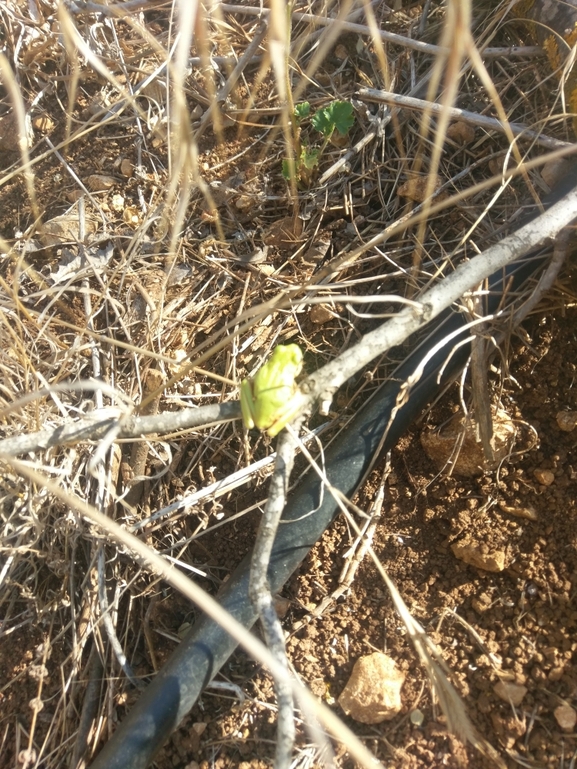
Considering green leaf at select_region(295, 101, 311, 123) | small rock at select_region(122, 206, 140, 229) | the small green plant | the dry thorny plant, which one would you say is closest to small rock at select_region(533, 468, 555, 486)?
the dry thorny plant

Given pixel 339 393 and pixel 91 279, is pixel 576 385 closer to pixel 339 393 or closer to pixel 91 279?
pixel 339 393

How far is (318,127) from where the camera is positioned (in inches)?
56.0

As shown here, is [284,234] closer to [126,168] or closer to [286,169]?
[286,169]

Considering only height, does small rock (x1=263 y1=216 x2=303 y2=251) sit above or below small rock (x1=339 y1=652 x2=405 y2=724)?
above

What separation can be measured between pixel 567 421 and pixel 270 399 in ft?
2.49

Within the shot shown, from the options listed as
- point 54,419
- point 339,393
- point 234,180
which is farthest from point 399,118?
A: point 54,419

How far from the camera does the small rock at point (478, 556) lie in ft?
3.95

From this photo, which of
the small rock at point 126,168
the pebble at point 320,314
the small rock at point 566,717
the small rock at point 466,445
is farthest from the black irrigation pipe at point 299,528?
the small rock at point 126,168

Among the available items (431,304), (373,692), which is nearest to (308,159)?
(431,304)

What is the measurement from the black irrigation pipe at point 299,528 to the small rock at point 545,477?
0.29 metres

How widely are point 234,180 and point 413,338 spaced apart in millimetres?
676

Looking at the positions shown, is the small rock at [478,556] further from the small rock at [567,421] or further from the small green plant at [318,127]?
the small green plant at [318,127]

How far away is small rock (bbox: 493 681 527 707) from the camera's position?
1110mm

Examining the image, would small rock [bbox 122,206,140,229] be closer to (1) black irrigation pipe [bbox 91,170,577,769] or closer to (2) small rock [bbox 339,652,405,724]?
(1) black irrigation pipe [bbox 91,170,577,769]
